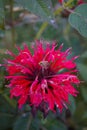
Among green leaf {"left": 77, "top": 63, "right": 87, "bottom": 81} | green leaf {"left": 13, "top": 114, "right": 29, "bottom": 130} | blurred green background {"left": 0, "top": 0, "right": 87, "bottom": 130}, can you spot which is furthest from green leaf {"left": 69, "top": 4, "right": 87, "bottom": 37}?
green leaf {"left": 77, "top": 63, "right": 87, "bottom": 81}

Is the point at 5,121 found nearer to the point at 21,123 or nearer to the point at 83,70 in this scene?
the point at 21,123

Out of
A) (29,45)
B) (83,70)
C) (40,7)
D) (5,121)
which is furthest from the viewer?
(83,70)

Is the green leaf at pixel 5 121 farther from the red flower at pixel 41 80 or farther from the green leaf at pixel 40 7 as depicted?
the green leaf at pixel 40 7

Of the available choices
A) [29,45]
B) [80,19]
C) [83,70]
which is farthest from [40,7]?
[83,70]

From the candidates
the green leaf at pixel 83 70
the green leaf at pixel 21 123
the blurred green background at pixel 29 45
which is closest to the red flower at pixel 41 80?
the blurred green background at pixel 29 45

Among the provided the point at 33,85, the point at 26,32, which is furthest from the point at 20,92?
the point at 26,32

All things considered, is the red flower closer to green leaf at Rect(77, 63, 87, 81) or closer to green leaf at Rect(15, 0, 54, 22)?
green leaf at Rect(15, 0, 54, 22)

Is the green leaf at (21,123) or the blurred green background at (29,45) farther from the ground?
the blurred green background at (29,45)
